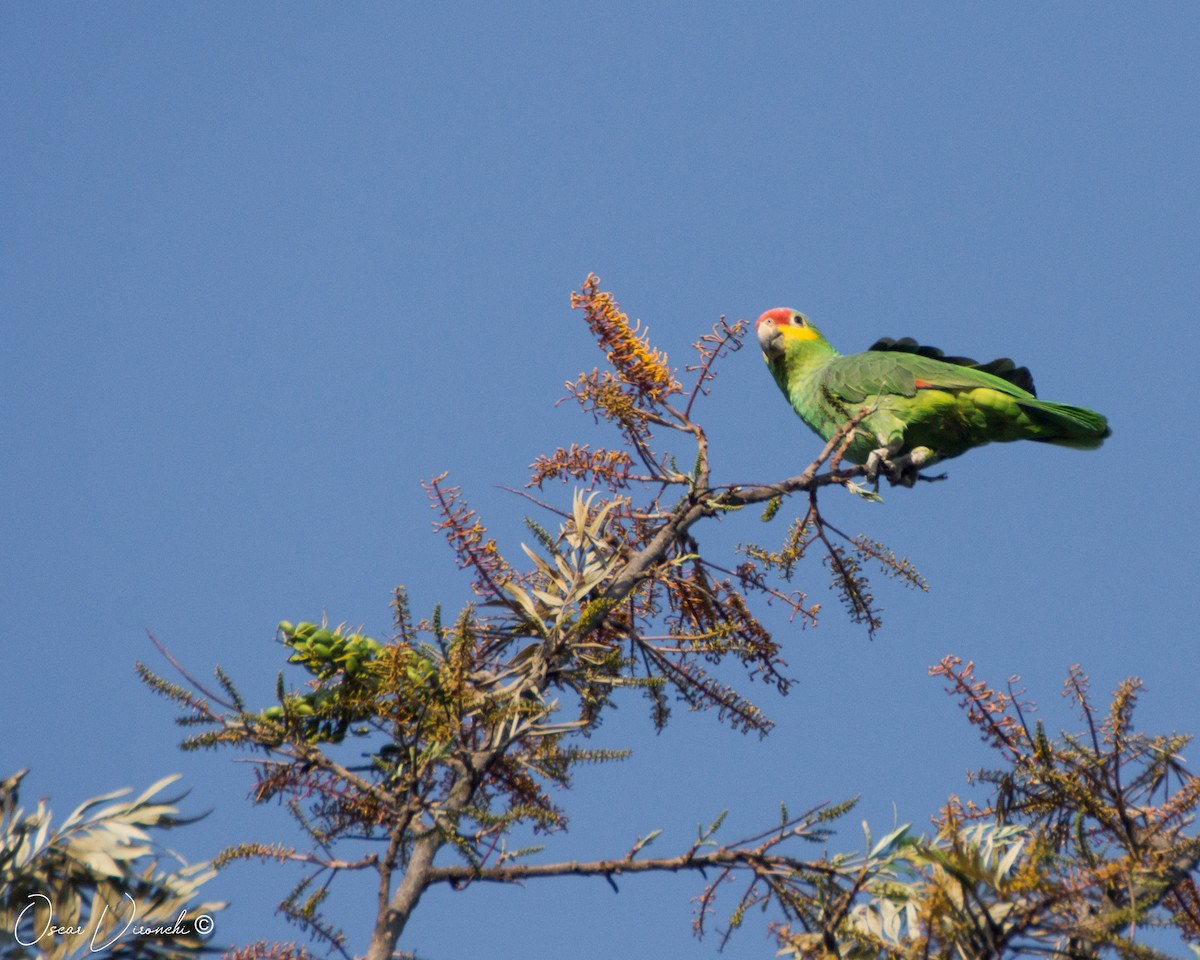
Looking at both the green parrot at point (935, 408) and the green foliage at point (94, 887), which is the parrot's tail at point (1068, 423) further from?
the green foliage at point (94, 887)

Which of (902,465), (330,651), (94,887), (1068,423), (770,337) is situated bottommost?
(94,887)

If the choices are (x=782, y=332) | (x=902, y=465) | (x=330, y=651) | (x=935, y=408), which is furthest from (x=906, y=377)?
(x=330, y=651)

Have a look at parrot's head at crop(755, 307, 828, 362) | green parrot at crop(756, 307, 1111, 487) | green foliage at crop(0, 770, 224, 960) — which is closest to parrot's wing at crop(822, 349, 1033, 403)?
green parrot at crop(756, 307, 1111, 487)

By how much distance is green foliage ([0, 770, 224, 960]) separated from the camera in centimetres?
303

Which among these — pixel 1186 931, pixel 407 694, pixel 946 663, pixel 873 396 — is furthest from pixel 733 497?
pixel 873 396

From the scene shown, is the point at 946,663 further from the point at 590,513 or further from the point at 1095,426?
the point at 1095,426

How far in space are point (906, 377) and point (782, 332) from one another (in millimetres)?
1449

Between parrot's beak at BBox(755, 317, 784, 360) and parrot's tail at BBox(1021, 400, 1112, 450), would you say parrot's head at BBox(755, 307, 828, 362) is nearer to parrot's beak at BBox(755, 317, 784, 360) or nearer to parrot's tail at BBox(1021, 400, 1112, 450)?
parrot's beak at BBox(755, 317, 784, 360)

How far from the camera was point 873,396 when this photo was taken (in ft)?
23.0

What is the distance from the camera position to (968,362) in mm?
7172

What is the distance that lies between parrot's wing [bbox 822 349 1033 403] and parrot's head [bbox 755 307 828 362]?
927 millimetres

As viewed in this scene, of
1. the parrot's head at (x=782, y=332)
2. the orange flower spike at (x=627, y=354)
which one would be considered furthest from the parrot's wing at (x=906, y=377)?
→ the orange flower spike at (x=627, y=354)

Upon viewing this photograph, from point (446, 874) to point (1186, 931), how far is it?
2351mm

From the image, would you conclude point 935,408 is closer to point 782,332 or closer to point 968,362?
point 968,362
